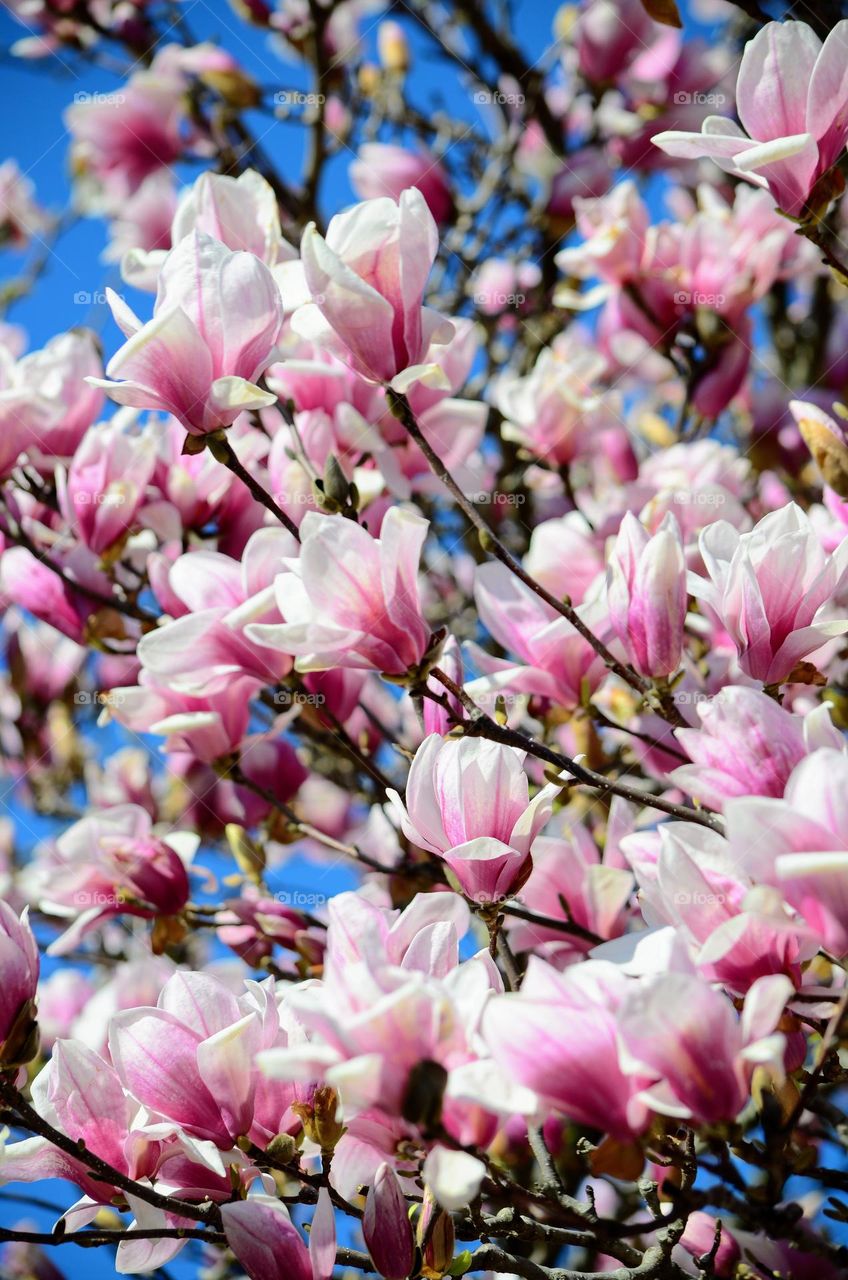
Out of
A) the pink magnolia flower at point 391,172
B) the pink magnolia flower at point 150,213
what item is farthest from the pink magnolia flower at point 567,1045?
the pink magnolia flower at point 150,213

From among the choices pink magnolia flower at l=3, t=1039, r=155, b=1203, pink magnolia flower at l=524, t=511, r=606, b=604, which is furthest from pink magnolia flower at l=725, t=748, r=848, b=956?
pink magnolia flower at l=524, t=511, r=606, b=604

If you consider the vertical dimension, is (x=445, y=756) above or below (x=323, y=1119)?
above

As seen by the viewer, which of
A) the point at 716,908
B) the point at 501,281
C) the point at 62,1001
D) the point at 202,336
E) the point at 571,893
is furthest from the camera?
the point at 501,281

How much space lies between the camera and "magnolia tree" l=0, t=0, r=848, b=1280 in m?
0.66

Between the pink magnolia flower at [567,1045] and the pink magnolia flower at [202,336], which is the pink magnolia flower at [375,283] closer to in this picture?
the pink magnolia flower at [202,336]

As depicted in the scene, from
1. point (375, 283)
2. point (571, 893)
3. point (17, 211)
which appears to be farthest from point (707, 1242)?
point (17, 211)

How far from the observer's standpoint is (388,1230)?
0.80 metres

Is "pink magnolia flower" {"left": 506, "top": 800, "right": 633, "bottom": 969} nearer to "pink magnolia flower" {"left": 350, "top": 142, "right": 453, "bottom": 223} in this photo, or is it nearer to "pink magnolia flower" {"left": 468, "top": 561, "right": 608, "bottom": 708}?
"pink magnolia flower" {"left": 468, "top": 561, "right": 608, "bottom": 708}

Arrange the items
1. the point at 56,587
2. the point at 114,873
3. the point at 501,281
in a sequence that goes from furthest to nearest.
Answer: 1. the point at 501,281
2. the point at 56,587
3. the point at 114,873

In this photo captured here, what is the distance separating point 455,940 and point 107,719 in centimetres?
63

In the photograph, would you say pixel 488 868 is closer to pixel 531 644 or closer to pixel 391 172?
pixel 531 644

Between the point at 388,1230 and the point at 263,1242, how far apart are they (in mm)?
86

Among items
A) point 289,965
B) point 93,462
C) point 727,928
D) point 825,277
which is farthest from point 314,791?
point 727,928

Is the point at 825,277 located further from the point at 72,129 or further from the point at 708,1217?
the point at 708,1217
